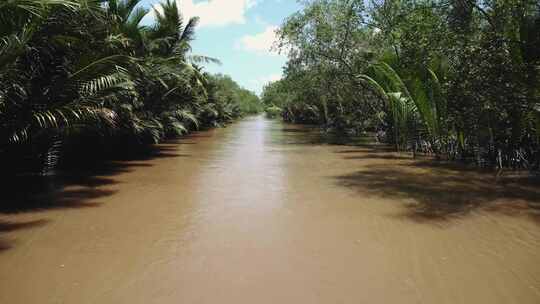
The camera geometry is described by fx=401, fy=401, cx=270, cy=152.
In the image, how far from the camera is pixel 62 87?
22.5 ft

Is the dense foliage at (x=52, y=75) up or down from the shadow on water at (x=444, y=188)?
up

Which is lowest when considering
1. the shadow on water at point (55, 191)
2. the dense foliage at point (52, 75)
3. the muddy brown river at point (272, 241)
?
the muddy brown river at point (272, 241)

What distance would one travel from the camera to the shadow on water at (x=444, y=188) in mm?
6281

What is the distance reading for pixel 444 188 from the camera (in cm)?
798

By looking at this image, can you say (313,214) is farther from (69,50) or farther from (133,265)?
(69,50)

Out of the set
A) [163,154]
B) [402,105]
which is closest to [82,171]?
[163,154]

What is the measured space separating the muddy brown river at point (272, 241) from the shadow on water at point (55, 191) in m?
0.05

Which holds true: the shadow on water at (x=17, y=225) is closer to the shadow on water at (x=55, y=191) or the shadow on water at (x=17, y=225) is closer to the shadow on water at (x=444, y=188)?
the shadow on water at (x=55, y=191)

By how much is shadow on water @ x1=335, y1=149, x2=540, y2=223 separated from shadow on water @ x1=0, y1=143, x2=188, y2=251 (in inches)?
197

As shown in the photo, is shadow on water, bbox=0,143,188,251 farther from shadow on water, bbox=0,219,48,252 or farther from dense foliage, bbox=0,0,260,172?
dense foliage, bbox=0,0,260,172

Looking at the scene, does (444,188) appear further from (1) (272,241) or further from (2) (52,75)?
(2) (52,75)

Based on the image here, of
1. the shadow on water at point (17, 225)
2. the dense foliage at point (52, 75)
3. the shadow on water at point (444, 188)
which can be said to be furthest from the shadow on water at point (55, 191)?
the shadow on water at point (444, 188)

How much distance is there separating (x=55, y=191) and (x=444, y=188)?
7.42 meters

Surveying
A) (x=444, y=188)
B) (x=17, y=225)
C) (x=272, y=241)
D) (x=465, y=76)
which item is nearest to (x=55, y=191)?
(x=17, y=225)
